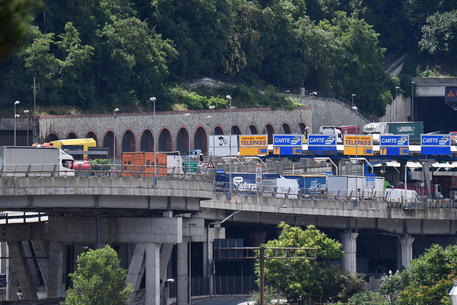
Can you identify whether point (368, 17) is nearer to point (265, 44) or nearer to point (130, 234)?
point (265, 44)

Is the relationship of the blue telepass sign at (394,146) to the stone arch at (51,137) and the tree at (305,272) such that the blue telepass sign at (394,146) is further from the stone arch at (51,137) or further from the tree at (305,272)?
the stone arch at (51,137)

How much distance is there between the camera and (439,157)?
10481 cm

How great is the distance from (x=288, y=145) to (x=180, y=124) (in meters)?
21.8

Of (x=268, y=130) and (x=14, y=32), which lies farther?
(x=268, y=130)

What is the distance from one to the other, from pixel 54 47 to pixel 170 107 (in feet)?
49.0

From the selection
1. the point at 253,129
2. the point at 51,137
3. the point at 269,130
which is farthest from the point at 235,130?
the point at 51,137

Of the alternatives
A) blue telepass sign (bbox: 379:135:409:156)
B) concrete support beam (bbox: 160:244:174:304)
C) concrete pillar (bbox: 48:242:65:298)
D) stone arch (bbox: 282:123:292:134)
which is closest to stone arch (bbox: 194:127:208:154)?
stone arch (bbox: 282:123:292:134)

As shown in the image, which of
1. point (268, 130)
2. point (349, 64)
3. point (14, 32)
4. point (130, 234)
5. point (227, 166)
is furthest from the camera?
point (349, 64)

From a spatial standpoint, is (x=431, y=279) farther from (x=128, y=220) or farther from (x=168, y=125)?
(x=168, y=125)

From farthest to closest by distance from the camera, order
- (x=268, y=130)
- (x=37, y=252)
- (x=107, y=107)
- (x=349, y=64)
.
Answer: (x=349, y=64) < (x=268, y=130) < (x=107, y=107) < (x=37, y=252)

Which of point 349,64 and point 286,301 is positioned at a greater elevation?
point 349,64

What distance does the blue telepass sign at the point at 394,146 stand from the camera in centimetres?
10400

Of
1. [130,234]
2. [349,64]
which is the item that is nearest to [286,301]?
[130,234]

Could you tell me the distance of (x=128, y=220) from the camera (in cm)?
6284
